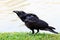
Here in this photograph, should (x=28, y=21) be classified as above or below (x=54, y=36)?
above

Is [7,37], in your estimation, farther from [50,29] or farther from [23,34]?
[50,29]

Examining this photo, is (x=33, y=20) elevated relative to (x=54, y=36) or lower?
elevated

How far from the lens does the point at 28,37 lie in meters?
6.32

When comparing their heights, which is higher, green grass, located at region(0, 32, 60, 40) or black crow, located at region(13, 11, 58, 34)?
black crow, located at region(13, 11, 58, 34)

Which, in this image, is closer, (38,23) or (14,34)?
(38,23)

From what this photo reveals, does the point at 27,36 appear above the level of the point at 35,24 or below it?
below

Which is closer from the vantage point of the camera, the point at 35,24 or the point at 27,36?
the point at 35,24

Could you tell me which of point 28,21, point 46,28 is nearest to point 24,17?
point 28,21

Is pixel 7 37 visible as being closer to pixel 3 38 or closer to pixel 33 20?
pixel 3 38

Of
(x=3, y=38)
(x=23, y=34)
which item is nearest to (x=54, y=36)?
(x=23, y=34)

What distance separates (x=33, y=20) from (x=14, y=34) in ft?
2.47

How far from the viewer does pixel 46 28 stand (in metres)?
6.35

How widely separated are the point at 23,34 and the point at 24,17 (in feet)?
1.62

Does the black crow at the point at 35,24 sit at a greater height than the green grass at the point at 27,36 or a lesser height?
greater
